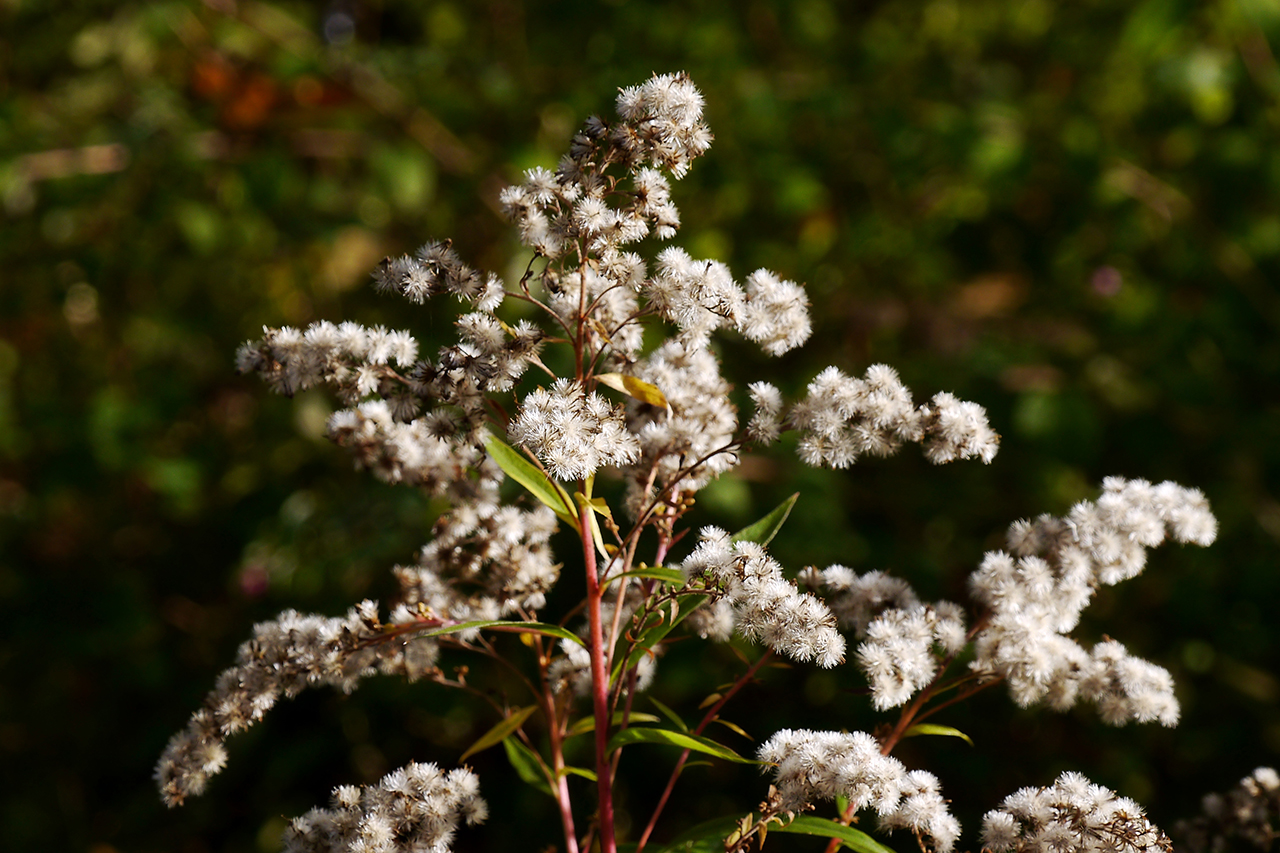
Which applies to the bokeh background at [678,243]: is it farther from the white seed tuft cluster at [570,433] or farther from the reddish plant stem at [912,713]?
the white seed tuft cluster at [570,433]

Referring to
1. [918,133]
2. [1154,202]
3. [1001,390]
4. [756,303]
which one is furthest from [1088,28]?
[756,303]

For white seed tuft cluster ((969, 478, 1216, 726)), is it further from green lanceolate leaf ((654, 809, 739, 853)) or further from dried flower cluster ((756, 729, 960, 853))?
green lanceolate leaf ((654, 809, 739, 853))

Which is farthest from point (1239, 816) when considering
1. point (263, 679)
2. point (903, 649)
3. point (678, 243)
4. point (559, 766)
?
point (678, 243)

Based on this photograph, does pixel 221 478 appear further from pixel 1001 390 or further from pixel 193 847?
pixel 1001 390

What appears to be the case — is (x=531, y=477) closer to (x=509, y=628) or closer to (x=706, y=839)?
(x=509, y=628)

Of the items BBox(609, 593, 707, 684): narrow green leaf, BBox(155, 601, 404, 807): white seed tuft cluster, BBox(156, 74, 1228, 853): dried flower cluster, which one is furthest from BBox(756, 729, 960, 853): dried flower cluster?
BBox(155, 601, 404, 807): white seed tuft cluster

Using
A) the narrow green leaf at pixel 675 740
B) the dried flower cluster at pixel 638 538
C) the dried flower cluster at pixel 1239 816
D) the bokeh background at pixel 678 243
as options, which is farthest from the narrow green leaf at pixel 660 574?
the bokeh background at pixel 678 243

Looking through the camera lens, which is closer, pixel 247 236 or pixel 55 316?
pixel 247 236
